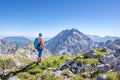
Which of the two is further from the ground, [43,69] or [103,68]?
[103,68]

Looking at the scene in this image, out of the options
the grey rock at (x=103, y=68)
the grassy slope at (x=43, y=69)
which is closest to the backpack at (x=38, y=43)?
the grassy slope at (x=43, y=69)

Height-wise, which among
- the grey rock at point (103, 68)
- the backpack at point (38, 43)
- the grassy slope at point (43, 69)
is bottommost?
the grassy slope at point (43, 69)

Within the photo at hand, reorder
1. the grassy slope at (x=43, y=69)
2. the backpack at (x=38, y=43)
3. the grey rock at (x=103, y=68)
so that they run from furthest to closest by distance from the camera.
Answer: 1. the backpack at (x=38, y=43)
2. the grey rock at (x=103, y=68)
3. the grassy slope at (x=43, y=69)

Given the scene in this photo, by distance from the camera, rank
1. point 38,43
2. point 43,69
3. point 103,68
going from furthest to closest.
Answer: point 38,43 → point 43,69 → point 103,68

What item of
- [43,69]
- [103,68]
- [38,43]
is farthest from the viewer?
[38,43]

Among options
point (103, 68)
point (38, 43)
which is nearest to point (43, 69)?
point (38, 43)

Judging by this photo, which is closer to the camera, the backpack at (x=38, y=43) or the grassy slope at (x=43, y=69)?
the grassy slope at (x=43, y=69)

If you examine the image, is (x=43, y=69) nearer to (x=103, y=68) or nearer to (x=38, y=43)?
(x=38, y=43)

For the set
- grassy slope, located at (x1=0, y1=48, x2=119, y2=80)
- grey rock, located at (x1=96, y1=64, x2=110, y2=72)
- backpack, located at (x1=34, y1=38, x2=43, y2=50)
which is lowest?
grassy slope, located at (x1=0, y1=48, x2=119, y2=80)

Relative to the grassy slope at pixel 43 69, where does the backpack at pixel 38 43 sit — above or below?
above

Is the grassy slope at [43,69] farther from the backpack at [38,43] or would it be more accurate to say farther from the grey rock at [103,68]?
the backpack at [38,43]

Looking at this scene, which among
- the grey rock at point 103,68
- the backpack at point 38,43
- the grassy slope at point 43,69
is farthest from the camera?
the backpack at point 38,43

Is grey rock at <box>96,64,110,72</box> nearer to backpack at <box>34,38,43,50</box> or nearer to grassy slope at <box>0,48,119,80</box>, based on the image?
grassy slope at <box>0,48,119,80</box>

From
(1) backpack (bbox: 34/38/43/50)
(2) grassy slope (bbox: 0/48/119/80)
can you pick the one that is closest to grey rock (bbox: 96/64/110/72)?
(2) grassy slope (bbox: 0/48/119/80)
